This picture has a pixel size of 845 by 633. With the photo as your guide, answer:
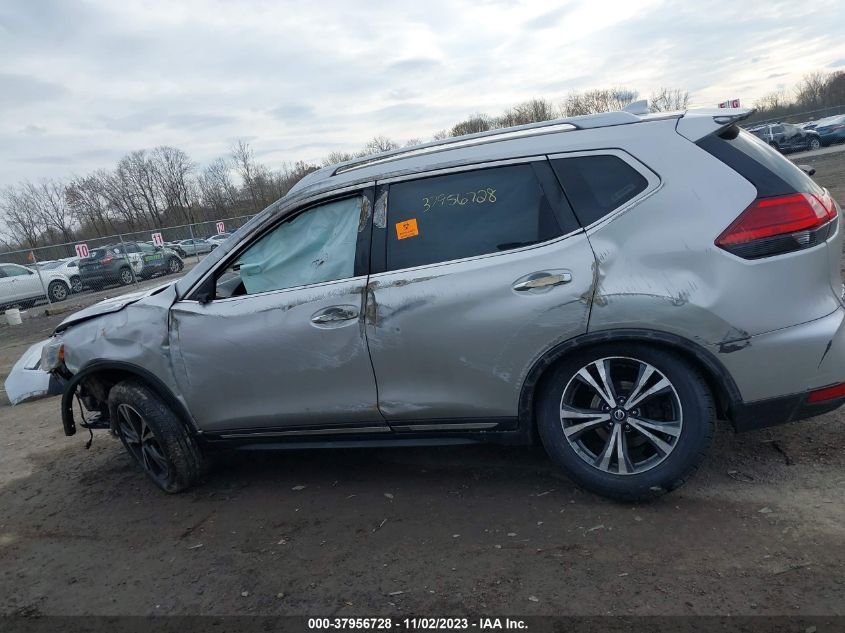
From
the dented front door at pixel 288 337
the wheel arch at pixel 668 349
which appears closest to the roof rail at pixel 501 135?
the dented front door at pixel 288 337

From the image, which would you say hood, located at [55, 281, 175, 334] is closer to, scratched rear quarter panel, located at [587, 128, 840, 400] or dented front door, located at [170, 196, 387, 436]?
dented front door, located at [170, 196, 387, 436]

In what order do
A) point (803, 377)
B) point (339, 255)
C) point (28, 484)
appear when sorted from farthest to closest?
point (28, 484), point (339, 255), point (803, 377)

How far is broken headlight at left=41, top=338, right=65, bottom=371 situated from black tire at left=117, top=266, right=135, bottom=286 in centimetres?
1947

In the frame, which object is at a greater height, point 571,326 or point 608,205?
point 608,205

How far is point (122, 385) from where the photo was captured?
4.05m

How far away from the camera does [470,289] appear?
3117 mm

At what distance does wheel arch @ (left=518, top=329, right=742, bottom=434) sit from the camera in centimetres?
285

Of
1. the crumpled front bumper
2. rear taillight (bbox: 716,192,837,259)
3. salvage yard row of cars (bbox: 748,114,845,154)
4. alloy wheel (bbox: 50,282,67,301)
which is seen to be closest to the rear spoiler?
rear taillight (bbox: 716,192,837,259)

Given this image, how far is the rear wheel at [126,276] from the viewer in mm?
22328

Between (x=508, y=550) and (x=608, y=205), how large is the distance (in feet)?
5.59

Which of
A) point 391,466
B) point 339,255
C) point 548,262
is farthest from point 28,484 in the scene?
point 548,262

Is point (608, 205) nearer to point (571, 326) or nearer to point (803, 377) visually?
point (571, 326)

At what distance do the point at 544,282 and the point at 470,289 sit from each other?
366 mm

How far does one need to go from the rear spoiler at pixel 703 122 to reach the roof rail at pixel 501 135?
0.22m
